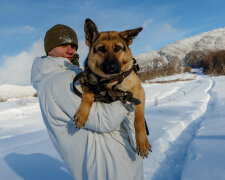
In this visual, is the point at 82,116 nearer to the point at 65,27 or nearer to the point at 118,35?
the point at 118,35

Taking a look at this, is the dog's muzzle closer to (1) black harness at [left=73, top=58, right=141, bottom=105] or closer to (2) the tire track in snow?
(1) black harness at [left=73, top=58, right=141, bottom=105]

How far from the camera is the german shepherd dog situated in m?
1.77

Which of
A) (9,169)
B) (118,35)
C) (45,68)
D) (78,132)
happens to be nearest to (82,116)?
(78,132)

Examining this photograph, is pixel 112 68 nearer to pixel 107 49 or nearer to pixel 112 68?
pixel 112 68

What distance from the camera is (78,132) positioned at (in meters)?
1.76

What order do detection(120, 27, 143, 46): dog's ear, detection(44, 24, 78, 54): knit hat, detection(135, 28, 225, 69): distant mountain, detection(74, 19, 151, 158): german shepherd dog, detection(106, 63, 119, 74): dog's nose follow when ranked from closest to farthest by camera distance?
detection(74, 19, 151, 158): german shepherd dog
detection(106, 63, 119, 74): dog's nose
detection(120, 27, 143, 46): dog's ear
detection(44, 24, 78, 54): knit hat
detection(135, 28, 225, 69): distant mountain

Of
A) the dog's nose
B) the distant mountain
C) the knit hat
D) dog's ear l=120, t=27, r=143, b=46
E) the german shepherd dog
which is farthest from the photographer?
the distant mountain

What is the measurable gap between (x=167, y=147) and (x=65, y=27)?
335 cm

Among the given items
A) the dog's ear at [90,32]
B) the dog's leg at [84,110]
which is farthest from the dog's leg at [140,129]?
the dog's ear at [90,32]

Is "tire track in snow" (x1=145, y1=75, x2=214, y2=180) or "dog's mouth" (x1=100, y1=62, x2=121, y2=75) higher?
"dog's mouth" (x1=100, y1=62, x2=121, y2=75)

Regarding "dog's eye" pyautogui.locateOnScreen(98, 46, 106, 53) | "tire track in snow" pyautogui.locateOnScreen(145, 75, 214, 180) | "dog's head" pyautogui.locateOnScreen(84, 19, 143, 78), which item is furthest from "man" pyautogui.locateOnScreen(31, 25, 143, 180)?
"tire track in snow" pyautogui.locateOnScreen(145, 75, 214, 180)

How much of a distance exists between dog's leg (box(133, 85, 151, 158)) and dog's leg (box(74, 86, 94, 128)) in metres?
0.47

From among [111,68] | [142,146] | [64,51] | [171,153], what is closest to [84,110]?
[111,68]

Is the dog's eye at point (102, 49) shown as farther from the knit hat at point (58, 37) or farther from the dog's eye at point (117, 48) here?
the knit hat at point (58, 37)
